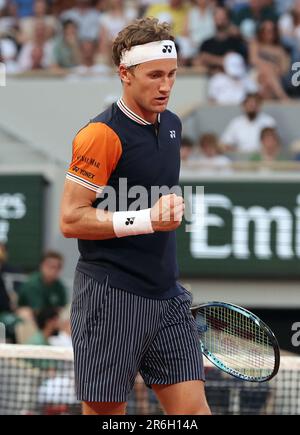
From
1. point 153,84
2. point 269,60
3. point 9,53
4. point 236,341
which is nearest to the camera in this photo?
point 153,84

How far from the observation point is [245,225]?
1202 cm

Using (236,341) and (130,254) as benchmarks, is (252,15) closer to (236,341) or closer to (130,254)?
(236,341)

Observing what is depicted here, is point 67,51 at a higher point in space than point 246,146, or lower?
higher

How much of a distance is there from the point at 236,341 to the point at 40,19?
986cm

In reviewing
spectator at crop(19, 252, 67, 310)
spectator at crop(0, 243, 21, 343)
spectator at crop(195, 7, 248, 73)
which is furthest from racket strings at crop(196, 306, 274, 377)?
spectator at crop(195, 7, 248, 73)

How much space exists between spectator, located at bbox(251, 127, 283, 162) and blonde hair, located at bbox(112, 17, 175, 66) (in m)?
7.36

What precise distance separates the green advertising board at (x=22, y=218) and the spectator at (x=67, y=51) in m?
2.17

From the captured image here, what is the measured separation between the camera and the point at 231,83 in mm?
13547

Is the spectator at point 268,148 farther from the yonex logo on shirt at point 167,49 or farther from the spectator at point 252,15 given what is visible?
the yonex logo on shirt at point 167,49

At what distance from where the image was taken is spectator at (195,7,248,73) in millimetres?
13672

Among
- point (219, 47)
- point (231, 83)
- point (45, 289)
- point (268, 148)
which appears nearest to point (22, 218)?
point (45, 289)

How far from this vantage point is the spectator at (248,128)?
1266 cm

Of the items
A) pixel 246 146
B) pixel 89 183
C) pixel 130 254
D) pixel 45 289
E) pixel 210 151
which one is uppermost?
pixel 246 146

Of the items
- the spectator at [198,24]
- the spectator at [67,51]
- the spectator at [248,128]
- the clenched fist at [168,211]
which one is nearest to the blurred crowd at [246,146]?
the spectator at [248,128]
